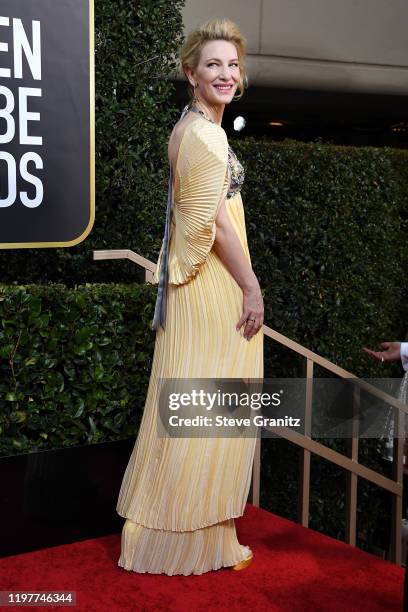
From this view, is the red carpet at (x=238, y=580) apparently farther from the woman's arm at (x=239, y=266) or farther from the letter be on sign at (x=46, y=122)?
the letter be on sign at (x=46, y=122)

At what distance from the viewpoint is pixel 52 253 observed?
4.00 meters

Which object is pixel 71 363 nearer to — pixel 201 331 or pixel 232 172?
pixel 201 331

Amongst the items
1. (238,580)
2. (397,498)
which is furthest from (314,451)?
(238,580)

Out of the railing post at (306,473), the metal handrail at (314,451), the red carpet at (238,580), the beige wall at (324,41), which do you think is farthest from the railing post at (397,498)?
the beige wall at (324,41)

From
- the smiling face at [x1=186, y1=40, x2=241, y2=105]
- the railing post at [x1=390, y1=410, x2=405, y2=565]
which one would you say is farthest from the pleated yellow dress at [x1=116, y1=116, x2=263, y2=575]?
the railing post at [x1=390, y1=410, x2=405, y2=565]

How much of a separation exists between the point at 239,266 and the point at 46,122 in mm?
1138

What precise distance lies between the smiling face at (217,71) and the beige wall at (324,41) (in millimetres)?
3965

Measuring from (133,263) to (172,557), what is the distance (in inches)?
64.8

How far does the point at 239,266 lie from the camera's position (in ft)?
9.66

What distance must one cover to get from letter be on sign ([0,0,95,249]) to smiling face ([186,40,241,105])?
2.63 ft

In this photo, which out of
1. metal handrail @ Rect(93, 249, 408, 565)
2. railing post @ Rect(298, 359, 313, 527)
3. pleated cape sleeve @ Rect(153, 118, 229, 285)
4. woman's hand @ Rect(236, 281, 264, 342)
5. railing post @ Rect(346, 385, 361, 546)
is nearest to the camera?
pleated cape sleeve @ Rect(153, 118, 229, 285)

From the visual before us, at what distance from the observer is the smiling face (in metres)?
2.89

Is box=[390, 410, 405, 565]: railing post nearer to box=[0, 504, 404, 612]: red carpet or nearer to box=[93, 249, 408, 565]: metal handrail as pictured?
box=[93, 249, 408, 565]: metal handrail

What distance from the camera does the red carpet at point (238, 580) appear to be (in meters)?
2.96
